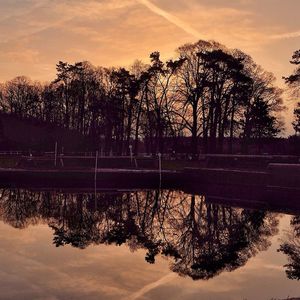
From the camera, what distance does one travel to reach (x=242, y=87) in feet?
184

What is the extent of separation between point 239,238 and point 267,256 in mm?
2893

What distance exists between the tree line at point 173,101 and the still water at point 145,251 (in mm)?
28647

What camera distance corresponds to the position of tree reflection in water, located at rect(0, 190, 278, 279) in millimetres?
17094

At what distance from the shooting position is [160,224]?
77.9ft

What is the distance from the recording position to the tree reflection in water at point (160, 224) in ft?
56.1

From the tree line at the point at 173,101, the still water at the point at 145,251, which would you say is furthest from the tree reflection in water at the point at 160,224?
the tree line at the point at 173,101

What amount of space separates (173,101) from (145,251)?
43.5m

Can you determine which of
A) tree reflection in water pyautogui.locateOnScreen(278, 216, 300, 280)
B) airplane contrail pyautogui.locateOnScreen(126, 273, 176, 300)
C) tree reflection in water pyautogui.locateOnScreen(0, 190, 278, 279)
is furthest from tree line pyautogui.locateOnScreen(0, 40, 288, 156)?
airplane contrail pyautogui.locateOnScreen(126, 273, 176, 300)

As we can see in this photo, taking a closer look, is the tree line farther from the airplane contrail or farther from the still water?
the airplane contrail

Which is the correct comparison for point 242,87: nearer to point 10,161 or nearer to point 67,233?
point 10,161

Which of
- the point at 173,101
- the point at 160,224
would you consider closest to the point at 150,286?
the point at 160,224

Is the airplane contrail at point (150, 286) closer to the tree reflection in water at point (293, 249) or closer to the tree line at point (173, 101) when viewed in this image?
the tree reflection in water at point (293, 249)

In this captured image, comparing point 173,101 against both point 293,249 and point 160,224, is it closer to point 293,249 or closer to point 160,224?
point 160,224

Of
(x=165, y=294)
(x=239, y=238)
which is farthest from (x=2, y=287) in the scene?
(x=239, y=238)
